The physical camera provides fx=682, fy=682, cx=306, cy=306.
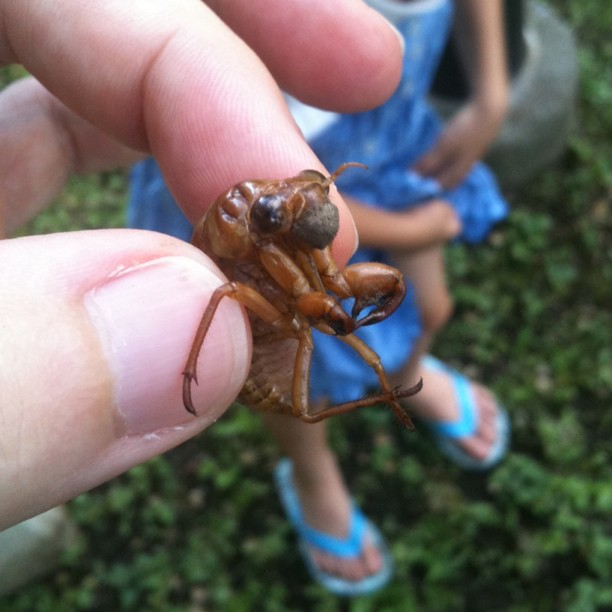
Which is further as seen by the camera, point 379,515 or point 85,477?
point 379,515

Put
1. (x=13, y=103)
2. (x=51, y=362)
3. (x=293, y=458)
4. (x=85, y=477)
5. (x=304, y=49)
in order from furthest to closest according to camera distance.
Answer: (x=293, y=458)
(x=13, y=103)
(x=304, y=49)
(x=85, y=477)
(x=51, y=362)

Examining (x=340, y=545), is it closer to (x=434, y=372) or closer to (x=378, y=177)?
(x=434, y=372)

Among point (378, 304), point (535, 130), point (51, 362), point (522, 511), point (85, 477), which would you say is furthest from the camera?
point (535, 130)

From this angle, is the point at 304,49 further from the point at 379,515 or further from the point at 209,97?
the point at 379,515

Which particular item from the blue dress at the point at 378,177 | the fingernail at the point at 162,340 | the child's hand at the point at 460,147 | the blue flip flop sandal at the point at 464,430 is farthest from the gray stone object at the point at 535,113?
the fingernail at the point at 162,340

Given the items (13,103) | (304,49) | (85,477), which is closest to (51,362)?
(85,477)

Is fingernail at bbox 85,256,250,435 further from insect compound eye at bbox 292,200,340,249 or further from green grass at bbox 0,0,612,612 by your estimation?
green grass at bbox 0,0,612,612

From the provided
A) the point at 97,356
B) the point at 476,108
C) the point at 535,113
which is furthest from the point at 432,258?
the point at 97,356
